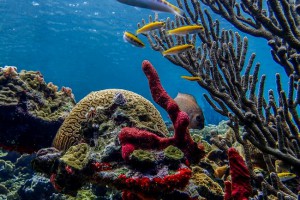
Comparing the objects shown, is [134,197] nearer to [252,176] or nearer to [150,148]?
[150,148]

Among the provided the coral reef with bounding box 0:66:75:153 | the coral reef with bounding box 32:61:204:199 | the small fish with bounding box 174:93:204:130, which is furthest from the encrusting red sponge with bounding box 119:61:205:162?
the coral reef with bounding box 0:66:75:153

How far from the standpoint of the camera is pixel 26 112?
16.5 ft

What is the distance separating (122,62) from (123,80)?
14.6 m

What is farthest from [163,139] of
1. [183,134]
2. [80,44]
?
[80,44]

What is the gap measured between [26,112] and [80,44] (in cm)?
3348

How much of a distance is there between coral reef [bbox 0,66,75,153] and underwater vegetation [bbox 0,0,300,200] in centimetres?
2

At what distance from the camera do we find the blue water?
2445 cm

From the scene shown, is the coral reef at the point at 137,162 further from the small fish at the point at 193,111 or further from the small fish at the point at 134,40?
the small fish at the point at 134,40

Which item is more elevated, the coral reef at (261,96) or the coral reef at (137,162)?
the coral reef at (261,96)

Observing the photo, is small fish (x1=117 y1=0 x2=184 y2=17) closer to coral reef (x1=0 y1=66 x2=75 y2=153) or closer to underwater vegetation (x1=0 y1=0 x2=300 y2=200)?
underwater vegetation (x1=0 y1=0 x2=300 y2=200)

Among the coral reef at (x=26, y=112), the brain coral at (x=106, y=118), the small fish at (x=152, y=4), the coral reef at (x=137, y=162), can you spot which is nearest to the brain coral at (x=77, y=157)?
the coral reef at (x=137, y=162)

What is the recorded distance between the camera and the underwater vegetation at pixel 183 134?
256 cm

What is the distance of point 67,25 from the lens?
29391 mm

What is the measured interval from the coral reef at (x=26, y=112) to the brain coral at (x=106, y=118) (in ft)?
1.69
